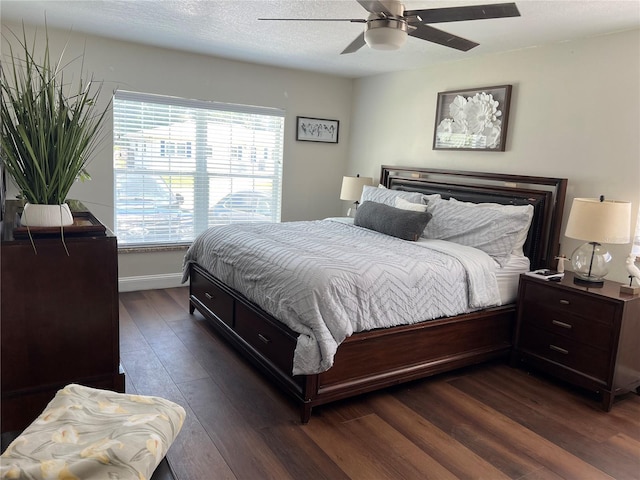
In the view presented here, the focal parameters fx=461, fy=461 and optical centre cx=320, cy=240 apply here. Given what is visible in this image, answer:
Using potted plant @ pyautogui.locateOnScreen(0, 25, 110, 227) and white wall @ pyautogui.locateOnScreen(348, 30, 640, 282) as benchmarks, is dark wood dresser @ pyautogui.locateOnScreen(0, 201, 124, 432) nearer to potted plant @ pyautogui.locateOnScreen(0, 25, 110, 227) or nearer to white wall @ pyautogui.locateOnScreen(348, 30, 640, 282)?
potted plant @ pyautogui.locateOnScreen(0, 25, 110, 227)

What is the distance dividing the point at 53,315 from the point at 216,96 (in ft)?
11.9

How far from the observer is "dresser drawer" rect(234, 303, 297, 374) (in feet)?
8.67

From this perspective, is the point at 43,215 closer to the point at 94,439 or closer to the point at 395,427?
the point at 94,439

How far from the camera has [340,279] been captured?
8.34ft

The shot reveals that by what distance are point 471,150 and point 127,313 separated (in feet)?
11.2

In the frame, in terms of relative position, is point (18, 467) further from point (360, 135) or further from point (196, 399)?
point (360, 135)

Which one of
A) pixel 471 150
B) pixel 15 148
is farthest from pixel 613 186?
pixel 15 148

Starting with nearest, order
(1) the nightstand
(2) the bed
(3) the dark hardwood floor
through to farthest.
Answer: (3) the dark hardwood floor < (2) the bed < (1) the nightstand

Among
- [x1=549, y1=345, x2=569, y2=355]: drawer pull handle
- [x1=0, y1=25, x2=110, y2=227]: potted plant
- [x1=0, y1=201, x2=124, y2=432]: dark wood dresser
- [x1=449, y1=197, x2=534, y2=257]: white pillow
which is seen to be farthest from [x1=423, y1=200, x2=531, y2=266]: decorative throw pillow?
[x1=0, y1=25, x2=110, y2=227]: potted plant

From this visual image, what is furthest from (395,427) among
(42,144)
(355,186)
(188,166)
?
(188,166)

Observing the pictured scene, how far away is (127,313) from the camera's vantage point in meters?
4.06

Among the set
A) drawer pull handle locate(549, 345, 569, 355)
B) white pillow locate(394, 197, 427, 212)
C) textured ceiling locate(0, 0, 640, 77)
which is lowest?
drawer pull handle locate(549, 345, 569, 355)

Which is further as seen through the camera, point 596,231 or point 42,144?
point 596,231

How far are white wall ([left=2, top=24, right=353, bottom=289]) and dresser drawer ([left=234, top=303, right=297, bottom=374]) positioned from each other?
2085 millimetres
